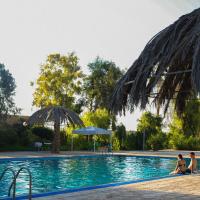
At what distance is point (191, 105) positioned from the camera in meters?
8.21

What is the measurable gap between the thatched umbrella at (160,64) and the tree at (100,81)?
3509cm

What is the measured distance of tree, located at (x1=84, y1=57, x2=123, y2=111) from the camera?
43344mm

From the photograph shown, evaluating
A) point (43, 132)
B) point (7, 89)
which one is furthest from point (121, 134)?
point (7, 89)

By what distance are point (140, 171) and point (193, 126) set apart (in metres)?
8.93

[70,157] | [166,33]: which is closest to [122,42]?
[166,33]

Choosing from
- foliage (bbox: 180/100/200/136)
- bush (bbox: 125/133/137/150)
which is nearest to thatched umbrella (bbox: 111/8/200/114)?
foliage (bbox: 180/100/200/136)

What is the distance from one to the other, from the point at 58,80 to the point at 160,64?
25.4 m

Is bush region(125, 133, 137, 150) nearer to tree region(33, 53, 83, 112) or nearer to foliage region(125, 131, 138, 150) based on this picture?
foliage region(125, 131, 138, 150)

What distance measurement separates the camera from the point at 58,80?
31.4 metres

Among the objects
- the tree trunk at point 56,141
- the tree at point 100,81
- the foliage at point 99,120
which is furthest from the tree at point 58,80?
the tree at point 100,81

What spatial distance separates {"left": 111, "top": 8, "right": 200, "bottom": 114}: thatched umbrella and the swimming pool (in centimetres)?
452

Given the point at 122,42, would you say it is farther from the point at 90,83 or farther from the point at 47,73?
the point at 90,83

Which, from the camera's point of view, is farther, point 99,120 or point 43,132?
point 99,120

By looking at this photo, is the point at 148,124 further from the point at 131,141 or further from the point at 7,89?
the point at 7,89
